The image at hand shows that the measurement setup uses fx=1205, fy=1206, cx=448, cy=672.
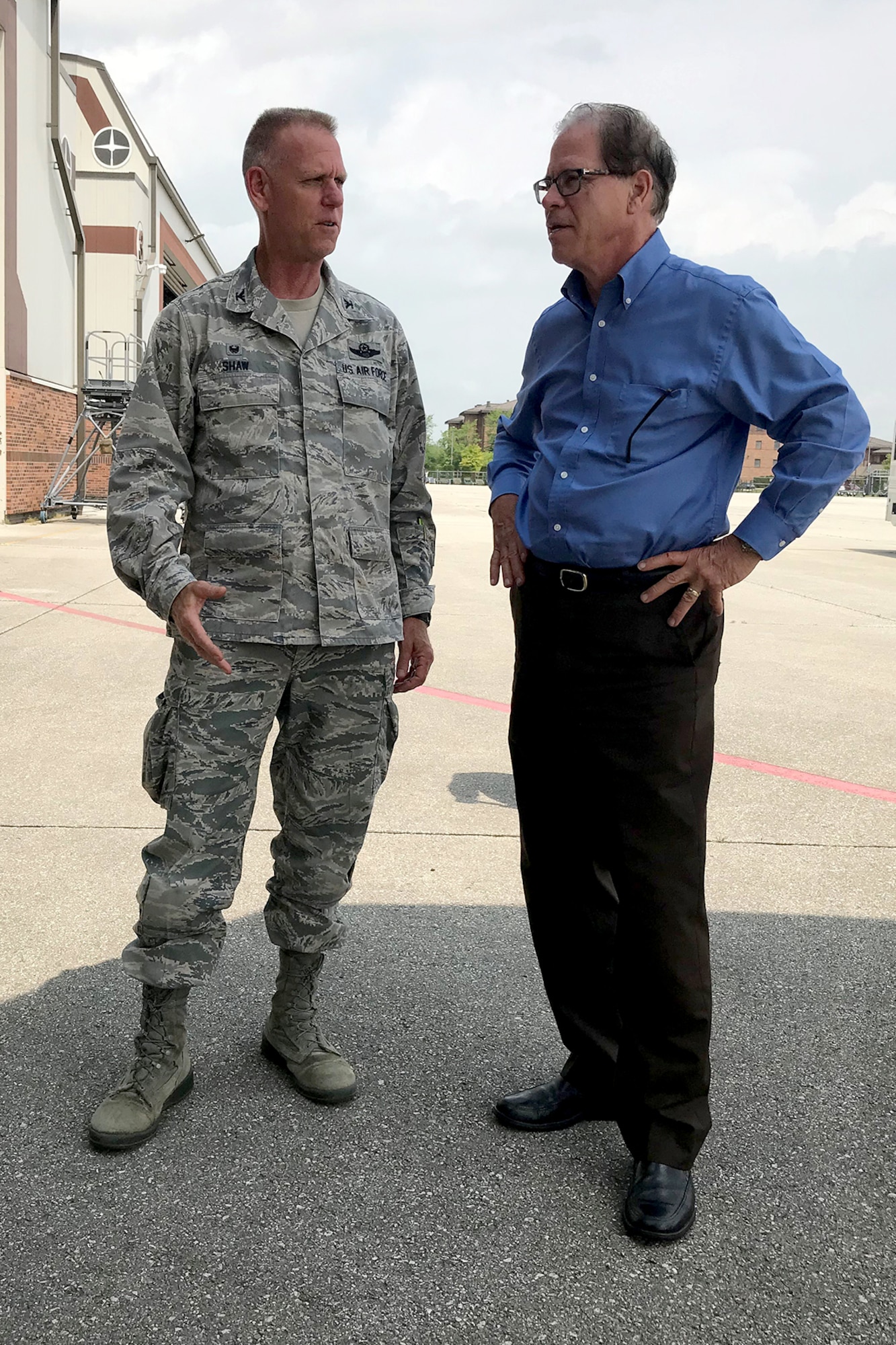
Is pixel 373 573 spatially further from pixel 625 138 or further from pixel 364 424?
pixel 625 138

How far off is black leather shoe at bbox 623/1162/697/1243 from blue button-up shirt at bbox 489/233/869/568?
1223mm

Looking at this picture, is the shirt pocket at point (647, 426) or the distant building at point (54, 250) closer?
the shirt pocket at point (647, 426)

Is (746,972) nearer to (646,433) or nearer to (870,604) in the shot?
(646,433)

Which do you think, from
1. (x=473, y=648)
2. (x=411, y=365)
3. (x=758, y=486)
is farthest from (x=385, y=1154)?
(x=758, y=486)

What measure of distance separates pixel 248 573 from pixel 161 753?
0.45m

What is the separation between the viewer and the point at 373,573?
2.78 m

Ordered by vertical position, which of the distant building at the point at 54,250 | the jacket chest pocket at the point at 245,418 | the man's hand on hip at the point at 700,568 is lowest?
the man's hand on hip at the point at 700,568

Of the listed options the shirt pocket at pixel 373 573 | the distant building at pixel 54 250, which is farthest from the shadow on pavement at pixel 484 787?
the distant building at pixel 54 250

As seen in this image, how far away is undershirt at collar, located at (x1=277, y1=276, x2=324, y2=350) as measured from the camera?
2703 millimetres

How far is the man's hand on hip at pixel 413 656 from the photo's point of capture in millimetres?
2982

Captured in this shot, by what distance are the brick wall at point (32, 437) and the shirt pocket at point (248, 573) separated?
18.8 metres

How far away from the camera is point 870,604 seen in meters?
13.8

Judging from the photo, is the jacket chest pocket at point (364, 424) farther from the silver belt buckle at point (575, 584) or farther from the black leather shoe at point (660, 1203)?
the black leather shoe at point (660, 1203)

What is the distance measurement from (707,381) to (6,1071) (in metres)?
2.25
